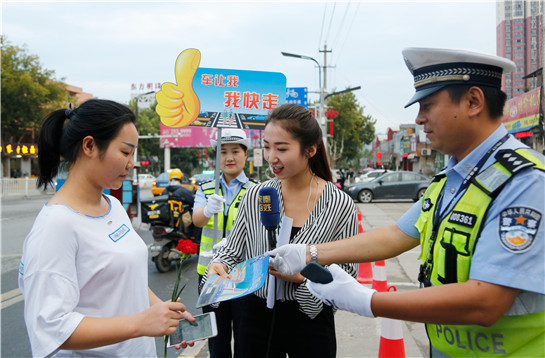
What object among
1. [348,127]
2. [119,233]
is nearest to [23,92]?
[348,127]

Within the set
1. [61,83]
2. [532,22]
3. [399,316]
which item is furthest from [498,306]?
[61,83]

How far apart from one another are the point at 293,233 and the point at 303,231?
65 mm

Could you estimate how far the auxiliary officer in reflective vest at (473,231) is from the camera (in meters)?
1.32

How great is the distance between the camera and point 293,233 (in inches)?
89.7

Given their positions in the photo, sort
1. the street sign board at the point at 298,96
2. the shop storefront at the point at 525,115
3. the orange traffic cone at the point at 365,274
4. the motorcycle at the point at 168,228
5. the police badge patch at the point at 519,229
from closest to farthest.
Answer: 1. the police badge patch at the point at 519,229
2. the orange traffic cone at the point at 365,274
3. the motorcycle at the point at 168,228
4. the shop storefront at the point at 525,115
5. the street sign board at the point at 298,96

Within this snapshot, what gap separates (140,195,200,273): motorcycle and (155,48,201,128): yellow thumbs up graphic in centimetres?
370

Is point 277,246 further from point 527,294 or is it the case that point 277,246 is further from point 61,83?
point 61,83

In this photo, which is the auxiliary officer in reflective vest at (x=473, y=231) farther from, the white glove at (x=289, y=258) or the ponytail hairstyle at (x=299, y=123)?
the ponytail hairstyle at (x=299, y=123)

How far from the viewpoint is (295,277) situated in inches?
84.1

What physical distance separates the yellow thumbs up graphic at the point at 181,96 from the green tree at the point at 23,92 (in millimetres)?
39004

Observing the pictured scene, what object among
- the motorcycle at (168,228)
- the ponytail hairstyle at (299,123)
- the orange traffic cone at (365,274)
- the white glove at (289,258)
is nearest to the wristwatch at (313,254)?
the white glove at (289,258)

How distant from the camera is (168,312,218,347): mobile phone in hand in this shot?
171cm

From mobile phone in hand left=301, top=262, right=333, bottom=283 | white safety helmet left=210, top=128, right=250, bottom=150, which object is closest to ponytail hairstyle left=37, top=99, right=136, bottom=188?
mobile phone in hand left=301, top=262, right=333, bottom=283

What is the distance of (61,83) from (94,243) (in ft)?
150
